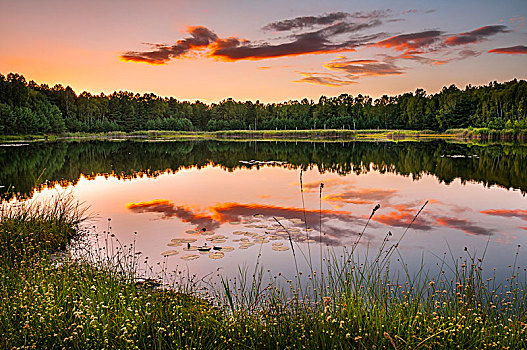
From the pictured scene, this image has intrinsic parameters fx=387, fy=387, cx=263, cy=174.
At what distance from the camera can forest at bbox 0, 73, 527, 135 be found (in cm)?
9156

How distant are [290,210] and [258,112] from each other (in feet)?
456

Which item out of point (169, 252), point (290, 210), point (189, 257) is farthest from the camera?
point (290, 210)

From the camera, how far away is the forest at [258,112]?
91.6m

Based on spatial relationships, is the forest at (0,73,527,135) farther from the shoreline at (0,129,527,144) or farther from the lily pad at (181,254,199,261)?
the lily pad at (181,254,199,261)

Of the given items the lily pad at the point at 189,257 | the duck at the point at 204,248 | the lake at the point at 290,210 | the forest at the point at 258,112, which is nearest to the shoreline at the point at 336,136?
the forest at the point at 258,112

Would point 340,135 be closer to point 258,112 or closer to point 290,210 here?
point 258,112

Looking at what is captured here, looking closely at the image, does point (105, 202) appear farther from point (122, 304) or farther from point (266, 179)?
point (122, 304)

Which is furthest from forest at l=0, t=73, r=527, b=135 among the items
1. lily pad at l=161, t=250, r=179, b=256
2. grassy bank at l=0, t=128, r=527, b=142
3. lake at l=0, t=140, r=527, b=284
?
lily pad at l=161, t=250, r=179, b=256

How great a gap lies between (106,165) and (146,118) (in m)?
118

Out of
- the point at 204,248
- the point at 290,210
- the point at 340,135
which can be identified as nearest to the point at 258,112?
the point at 340,135

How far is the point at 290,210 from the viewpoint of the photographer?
14812 millimetres

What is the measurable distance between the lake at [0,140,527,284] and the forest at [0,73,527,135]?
205ft

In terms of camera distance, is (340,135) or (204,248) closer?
(204,248)

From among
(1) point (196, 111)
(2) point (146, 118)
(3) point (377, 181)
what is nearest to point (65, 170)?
(3) point (377, 181)
